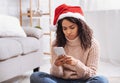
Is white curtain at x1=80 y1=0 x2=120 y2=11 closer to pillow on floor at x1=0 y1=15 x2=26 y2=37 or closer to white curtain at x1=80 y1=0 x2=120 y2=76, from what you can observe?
white curtain at x1=80 y1=0 x2=120 y2=76

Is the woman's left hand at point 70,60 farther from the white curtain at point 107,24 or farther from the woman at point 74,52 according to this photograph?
the white curtain at point 107,24

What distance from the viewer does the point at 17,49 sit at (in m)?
1.97

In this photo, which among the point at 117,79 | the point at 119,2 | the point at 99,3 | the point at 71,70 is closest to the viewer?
the point at 71,70

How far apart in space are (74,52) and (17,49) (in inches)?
28.7

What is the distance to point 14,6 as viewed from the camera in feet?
10.1

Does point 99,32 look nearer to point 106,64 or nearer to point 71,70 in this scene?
point 106,64

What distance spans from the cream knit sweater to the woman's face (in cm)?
5

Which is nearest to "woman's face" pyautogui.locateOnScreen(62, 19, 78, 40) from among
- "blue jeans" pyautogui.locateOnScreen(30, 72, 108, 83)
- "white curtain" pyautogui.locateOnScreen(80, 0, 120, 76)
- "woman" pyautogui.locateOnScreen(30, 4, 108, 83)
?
"woman" pyautogui.locateOnScreen(30, 4, 108, 83)

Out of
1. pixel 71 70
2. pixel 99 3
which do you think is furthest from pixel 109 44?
pixel 71 70

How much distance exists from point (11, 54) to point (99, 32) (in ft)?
5.14

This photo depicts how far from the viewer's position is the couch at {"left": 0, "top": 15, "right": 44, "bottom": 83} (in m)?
1.84

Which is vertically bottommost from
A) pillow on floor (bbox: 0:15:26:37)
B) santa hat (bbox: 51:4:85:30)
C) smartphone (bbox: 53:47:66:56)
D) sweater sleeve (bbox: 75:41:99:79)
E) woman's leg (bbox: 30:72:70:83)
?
woman's leg (bbox: 30:72:70:83)

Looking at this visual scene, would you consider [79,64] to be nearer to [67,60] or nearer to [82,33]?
[67,60]

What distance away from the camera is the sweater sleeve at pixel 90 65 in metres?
1.29
